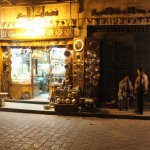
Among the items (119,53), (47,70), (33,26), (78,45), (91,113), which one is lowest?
(91,113)

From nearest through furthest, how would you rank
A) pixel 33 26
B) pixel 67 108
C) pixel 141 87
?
pixel 141 87 < pixel 67 108 < pixel 33 26

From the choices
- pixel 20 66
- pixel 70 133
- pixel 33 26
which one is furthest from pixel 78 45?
pixel 70 133

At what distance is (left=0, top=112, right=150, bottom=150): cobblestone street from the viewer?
27.5 ft

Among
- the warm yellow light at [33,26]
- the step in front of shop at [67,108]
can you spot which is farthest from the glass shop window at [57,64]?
the step in front of shop at [67,108]

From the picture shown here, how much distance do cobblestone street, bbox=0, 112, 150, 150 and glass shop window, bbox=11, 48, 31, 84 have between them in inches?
155

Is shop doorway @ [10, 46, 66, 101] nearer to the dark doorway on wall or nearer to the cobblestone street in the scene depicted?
the dark doorway on wall

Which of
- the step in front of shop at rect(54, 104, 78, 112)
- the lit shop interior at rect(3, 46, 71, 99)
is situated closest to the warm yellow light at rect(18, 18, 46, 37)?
the lit shop interior at rect(3, 46, 71, 99)

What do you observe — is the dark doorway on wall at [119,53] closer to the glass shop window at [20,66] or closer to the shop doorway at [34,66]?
the shop doorway at [34,66]

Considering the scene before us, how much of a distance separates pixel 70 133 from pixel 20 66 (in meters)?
7.94

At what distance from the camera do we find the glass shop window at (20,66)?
16.7m

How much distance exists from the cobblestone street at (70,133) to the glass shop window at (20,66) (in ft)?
12.9

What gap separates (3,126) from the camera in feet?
35.4

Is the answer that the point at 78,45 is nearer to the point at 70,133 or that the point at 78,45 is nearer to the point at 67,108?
the point at 67,108

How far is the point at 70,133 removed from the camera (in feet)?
32.3
